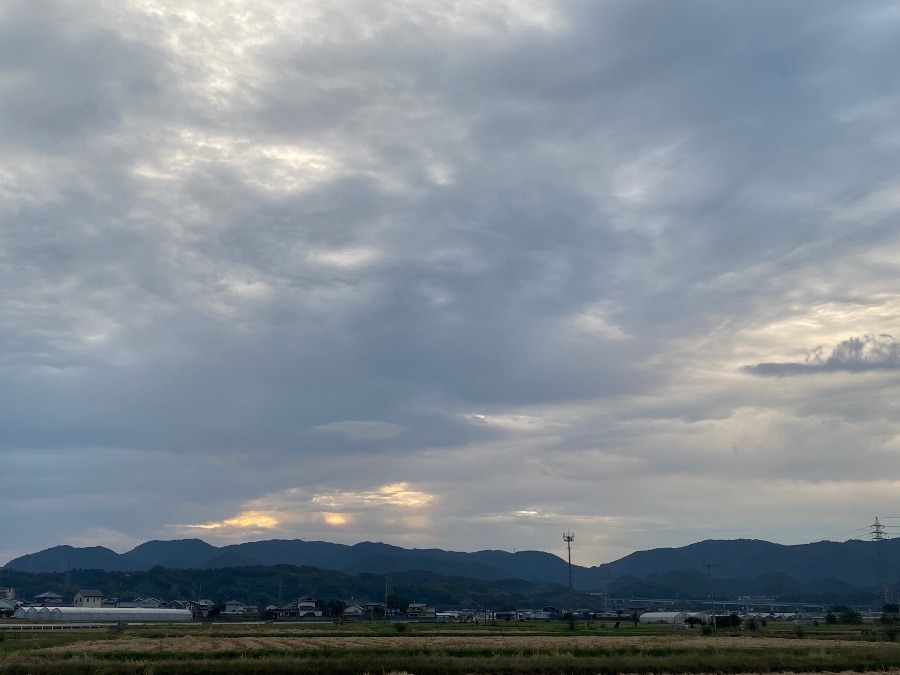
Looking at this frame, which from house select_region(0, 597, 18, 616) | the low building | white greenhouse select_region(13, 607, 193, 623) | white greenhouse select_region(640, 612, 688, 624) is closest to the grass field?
white greenhouse select_region(13, 607, 193, 623)

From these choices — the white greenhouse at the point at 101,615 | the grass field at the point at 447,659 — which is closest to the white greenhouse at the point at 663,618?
the white greenhouse at the point at 101,615

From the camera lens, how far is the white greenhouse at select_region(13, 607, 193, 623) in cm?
15875

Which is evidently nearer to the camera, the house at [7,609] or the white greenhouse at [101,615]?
the white greenhouse at [101,615]

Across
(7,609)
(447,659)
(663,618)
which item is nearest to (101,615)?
(7,609)

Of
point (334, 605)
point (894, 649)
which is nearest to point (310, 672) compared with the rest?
point (894, 649)

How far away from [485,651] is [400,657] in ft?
37.7

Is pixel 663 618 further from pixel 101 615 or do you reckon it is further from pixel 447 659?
pixel 447 659

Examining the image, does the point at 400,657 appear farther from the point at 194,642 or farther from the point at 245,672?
the point at 194,642

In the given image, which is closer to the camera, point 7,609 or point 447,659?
point 447,659

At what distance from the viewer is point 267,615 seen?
17912 centimetres

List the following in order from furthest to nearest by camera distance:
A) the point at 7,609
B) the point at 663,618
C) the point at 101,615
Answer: the point at 663,618 < the point at 7,609 < the point at 101,615

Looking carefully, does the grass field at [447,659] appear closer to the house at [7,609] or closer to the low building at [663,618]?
the low building at [663,618]

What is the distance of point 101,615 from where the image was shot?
162 m

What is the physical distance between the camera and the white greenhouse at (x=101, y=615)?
15875 cm
